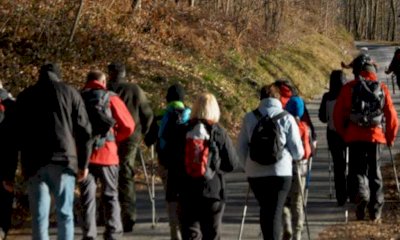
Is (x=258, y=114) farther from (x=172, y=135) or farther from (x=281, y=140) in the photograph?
(x=172, y=135)

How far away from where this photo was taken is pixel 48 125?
26.7 feet

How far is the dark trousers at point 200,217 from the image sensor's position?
828 cm

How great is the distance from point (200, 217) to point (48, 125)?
5.89 feet

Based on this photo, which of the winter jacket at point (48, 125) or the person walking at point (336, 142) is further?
the person walking at point (336, 142)

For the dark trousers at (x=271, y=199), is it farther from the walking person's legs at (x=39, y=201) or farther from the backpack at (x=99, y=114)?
the walking person's legs at (x=39, y=201)

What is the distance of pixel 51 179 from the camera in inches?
320

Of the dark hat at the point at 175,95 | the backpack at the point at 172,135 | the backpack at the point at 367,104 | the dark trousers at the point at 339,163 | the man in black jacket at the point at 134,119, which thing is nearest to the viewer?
the backpack at the point at 172,135

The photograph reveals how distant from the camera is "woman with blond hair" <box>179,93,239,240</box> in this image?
8.28 m

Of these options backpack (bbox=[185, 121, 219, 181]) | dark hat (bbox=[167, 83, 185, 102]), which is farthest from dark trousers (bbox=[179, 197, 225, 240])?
dark hat (bbox=[167, 83, 185, 102])

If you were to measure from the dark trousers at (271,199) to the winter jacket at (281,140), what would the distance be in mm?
77

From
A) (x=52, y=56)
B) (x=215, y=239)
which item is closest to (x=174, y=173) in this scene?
(x=215, y=239)

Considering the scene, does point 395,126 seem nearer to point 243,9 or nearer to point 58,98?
point 58,98

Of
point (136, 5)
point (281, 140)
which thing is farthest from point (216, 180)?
point (136, 5)

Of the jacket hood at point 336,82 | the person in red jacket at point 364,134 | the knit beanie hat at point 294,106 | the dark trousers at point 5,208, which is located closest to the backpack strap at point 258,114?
the knit beanie hat at point 294,106
